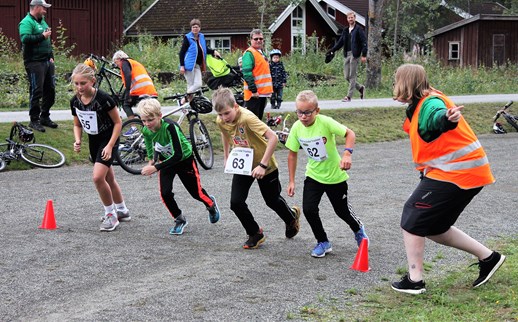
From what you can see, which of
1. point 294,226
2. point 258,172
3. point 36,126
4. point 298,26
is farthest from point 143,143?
point 298,26

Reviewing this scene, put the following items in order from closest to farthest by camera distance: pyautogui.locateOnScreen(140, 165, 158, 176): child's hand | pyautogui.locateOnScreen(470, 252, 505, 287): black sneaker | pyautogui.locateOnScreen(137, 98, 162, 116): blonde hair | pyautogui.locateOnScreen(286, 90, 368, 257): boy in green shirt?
pyautogui.locateOnScreen(470, 252, 505, 287): black sneaker → pyautogui.locateOnScreen(286, 90, 368, 257): boy in green shirt → pyautogui.locateOnScreen(140, 165, 158, 176): child's hand → pyautogui.locateOnScreen(137, 98, 162, 116): blonde hair

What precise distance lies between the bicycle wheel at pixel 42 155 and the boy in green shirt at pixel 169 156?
525 cm

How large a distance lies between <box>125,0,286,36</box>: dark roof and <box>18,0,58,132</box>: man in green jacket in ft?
122

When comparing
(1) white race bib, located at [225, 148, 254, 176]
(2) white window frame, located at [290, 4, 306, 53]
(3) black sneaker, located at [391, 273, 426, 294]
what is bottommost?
(3) black sneaker, located at [391, 273, 426, 294]

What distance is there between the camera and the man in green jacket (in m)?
14.6

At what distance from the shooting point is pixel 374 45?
3081 centimetres

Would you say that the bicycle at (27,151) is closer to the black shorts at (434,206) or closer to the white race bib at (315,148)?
the white race bib at (315,148)

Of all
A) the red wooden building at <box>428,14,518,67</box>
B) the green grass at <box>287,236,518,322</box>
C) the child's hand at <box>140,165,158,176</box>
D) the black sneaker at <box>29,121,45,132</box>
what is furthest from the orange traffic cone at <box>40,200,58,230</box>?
the red wooden building at <box>428,14,518,67</box>

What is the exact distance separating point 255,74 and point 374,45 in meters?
16.4

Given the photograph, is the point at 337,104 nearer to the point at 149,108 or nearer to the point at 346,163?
the point at 149,108

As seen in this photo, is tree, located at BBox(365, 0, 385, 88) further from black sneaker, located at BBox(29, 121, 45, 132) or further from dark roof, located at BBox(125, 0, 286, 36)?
dark roof, located at BBox(125, 0, 286, 36)

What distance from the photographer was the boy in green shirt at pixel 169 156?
845cm

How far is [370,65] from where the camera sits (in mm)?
30516

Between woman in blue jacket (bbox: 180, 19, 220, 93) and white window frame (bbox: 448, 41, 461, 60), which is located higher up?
white window frame (bbox: 448, 41, 461, 60)
